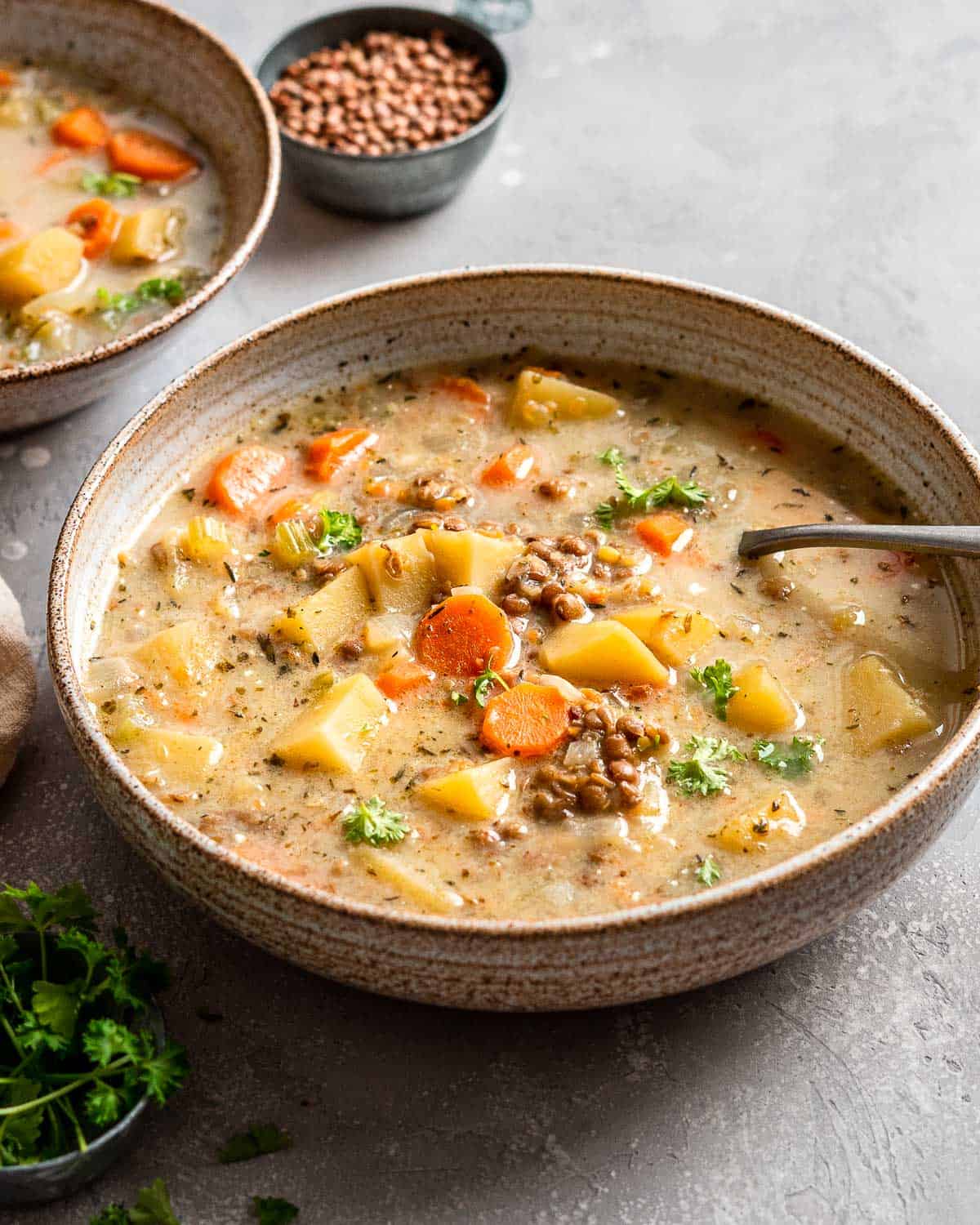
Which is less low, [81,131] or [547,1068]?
[81,131]

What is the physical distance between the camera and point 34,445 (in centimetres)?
427

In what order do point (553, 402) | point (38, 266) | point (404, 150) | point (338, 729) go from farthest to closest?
point (404, 150)
point (38, 266)
point (553, 402)
point (338, 729)

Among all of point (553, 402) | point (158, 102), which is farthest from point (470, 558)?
point (158, 102)

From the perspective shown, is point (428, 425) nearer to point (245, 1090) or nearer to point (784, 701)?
point (784, 701)

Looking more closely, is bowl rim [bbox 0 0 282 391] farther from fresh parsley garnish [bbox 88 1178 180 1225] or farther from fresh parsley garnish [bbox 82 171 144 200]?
fresh parsley garnish [bbox 88 1178 180 1225]

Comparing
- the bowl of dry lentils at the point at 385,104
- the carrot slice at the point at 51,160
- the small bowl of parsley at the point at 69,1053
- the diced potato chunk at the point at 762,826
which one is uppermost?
the bowl of dry lentils at the point at 385,104

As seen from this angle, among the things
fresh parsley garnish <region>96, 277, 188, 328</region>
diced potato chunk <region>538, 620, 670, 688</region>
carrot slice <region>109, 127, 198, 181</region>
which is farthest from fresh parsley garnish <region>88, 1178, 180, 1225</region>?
carrot slice <region>109, 127, 198, 181</region>

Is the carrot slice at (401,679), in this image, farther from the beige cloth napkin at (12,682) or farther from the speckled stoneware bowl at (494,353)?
the beige cloth napkin at (12,682)

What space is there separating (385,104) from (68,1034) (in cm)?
337

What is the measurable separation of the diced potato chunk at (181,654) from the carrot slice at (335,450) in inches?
24.7

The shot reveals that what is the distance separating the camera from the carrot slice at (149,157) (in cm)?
489

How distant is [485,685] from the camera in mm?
3242

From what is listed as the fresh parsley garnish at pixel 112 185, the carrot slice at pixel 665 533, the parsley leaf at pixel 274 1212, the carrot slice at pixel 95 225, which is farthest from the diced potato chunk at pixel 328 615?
the fresh parsley garnish at pixel 112 185

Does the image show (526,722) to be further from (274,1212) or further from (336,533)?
(274,1212)
